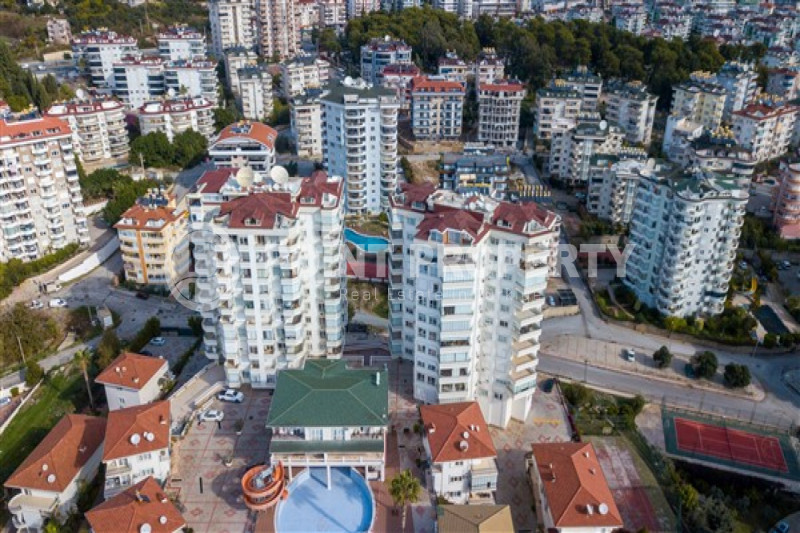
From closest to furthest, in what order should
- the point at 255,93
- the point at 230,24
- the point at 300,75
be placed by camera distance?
the point at 255,93 → the point at 300,75 → the point at 230,24

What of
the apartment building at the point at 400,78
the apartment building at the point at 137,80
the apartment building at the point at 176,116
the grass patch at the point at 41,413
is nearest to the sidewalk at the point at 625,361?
the grass patch at the point at 41,413

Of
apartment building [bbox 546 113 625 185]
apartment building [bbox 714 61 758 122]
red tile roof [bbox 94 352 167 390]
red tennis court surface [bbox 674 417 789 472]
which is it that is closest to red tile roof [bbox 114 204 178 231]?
red tile roof [bbox 94 352 167 390]

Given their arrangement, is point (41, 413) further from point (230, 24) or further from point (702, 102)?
point (230, 24)

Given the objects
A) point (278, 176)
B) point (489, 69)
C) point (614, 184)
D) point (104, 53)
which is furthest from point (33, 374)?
point (489, 69)

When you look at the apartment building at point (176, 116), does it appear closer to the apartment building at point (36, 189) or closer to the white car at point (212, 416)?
the apartment building at point (36, 189)

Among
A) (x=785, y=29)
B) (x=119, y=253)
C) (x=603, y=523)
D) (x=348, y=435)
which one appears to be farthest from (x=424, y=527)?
(x=785, y=29)
